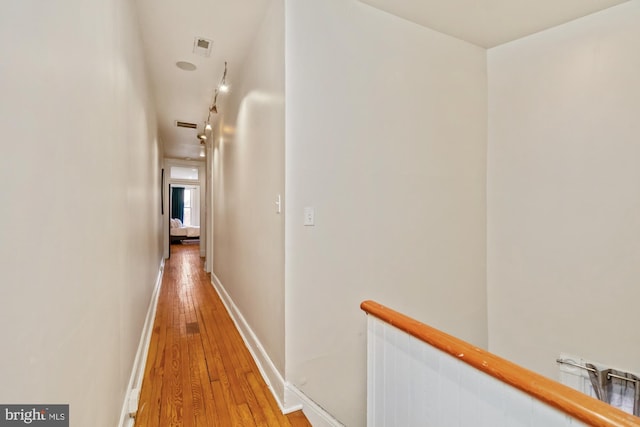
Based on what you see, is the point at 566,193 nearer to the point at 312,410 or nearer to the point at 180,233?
the point at 312,410

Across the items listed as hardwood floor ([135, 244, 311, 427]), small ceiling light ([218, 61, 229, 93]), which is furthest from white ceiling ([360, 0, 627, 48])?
hardwood floor ([135, 244, 311, 427])

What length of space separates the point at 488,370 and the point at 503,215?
227cm

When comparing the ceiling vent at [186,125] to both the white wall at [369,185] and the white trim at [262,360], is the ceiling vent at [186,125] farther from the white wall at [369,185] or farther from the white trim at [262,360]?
the white wall at [369,185]

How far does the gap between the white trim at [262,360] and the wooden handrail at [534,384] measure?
1143 millimetres

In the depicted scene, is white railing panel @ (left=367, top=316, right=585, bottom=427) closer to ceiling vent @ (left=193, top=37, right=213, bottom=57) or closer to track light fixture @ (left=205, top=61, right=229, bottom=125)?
ceiling vent @ (left=193, top=37, right=213, bottom=57)

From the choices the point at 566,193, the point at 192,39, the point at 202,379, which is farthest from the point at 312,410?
the point at 192,39

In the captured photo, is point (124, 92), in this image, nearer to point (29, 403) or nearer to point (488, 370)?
point (29, 403)

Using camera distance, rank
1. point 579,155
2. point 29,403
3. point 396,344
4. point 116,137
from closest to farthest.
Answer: point 29,403, point 396,344, point 116,137, point 579,155

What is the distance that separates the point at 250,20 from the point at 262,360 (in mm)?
2682

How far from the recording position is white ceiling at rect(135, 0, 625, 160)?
2145 millimetres

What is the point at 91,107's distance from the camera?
1.06m

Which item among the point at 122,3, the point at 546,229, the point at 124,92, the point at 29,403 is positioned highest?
the point at 122,3

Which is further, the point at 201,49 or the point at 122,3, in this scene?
the point at 201,49

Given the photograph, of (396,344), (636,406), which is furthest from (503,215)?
(396,344)
